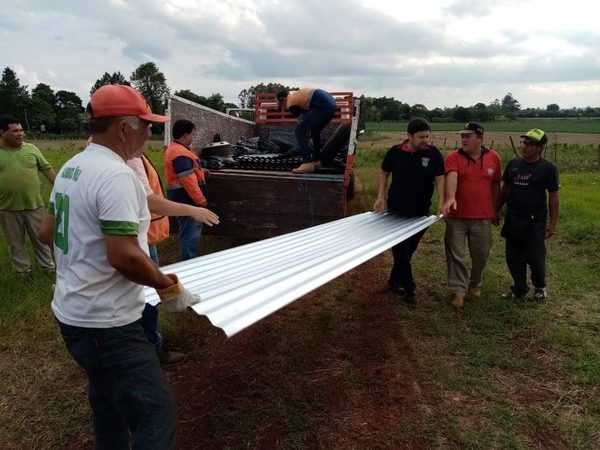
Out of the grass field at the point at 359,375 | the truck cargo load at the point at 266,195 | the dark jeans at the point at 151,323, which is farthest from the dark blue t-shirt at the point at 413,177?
the dark jeans at the point at 151,323

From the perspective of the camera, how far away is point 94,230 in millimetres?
1668

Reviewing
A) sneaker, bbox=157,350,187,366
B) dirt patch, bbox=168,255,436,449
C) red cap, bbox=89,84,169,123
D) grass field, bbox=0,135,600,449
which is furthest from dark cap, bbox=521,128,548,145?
red cap, bbox=89,84,169,123

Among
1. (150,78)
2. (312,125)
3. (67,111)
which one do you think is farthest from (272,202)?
(67,111)

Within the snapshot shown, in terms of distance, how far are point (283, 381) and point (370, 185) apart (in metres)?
8.09

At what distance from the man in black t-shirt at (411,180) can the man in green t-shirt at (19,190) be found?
350cm

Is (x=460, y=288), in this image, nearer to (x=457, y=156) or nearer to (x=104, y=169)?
(x=457, y=156)

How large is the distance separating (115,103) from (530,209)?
4.14 metres

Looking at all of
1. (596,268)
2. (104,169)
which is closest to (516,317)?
(596,268)

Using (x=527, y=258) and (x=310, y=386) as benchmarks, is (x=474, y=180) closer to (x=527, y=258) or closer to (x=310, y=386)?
(x=527, y=258)

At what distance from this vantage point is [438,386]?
332 cm

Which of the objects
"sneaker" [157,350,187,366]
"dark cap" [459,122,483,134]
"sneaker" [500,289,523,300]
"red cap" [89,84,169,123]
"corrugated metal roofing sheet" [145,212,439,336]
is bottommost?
"sneaker" [157,350,187,366]

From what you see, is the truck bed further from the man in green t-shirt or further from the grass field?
the man in green t-shirt

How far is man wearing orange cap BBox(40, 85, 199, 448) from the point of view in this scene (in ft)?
5.36

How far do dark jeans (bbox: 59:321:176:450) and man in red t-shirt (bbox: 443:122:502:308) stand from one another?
3.19 metres
